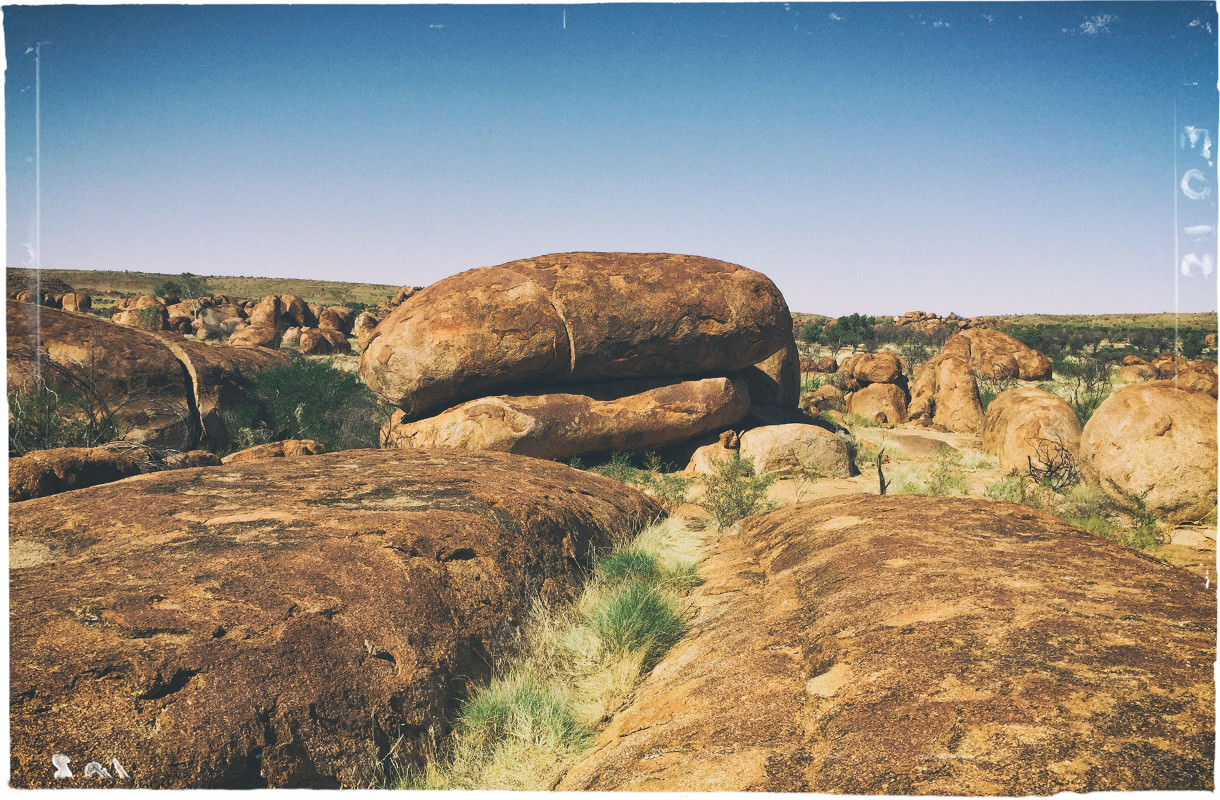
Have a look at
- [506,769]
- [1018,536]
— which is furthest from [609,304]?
[506,769]

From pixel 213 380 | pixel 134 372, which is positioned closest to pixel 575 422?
pixel 213 380

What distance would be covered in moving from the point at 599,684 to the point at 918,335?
4499cm

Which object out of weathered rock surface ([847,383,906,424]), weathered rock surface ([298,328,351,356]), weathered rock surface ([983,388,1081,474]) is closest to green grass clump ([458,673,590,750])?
weathered rock surface ([983,388,1081,474])

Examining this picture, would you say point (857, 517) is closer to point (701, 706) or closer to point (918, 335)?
point (701, 706)

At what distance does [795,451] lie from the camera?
12289 mm

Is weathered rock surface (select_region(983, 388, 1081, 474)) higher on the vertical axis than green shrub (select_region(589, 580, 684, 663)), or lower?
higher

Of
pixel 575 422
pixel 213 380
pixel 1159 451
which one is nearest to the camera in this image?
pixel 1159 451

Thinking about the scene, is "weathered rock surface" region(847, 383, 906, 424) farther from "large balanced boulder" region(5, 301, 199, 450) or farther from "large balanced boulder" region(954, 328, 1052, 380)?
"large balanced boulder" region(5, 301, 199, 450)

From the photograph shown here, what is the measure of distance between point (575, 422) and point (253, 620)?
8.31 meters

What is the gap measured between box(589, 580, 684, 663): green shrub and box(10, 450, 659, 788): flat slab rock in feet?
1.75

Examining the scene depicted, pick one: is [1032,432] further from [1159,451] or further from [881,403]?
[881,403]

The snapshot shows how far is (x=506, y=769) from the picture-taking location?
3125 mm

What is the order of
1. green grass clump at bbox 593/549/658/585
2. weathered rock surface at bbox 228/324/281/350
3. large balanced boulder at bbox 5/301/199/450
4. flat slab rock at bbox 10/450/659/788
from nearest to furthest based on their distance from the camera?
flat slab rock at bbox 10/450/659/788, green grass clump at bbox 593/549/658/585, large balanced boulder at bbox 5/301/199/450, weathered rock surface at bbox 228/324/281/350

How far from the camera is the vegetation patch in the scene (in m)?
3.12
